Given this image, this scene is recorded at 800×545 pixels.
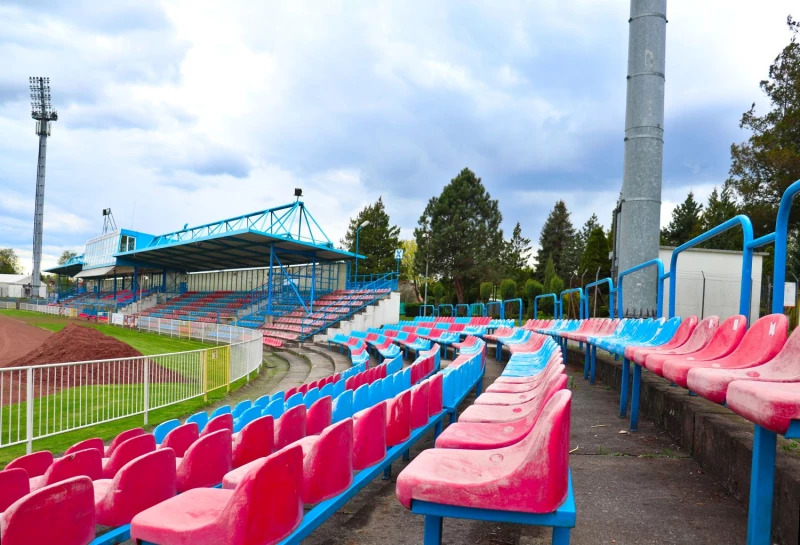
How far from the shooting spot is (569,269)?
2347 inches

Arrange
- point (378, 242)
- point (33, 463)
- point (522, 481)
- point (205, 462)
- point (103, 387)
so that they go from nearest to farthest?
1. point (522, 481)
2. point (205, 462)
3. point (33, 463)
4. point (103, 387)
5. point (378, 242)

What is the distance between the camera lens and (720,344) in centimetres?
333

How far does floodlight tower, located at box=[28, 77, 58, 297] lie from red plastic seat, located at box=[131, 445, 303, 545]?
7624 centimetres

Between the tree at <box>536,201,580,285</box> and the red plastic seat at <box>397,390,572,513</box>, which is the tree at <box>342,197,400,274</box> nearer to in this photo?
the tree at <box>536,201,580,285</box>

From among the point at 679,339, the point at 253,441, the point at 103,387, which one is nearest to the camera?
the point at 253,441

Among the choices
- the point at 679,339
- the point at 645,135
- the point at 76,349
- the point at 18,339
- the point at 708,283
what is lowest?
the point at 18,339

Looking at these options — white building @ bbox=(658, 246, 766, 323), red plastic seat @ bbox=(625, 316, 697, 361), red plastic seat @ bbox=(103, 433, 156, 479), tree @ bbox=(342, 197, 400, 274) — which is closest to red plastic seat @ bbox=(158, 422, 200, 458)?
red plastic seat @ bbox=(103, 433, 156, 479)

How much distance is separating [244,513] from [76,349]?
459 inches

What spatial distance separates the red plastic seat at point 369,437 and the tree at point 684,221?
184ft

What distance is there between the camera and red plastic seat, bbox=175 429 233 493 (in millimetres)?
2558

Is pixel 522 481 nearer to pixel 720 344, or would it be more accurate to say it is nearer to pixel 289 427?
pixel 289 427

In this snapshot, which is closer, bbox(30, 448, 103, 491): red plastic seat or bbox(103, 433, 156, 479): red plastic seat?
bbox(30, 448, 103, 491): red plastic seat

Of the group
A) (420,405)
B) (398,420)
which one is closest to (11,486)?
(398,420)

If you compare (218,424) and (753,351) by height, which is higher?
(753,351)
